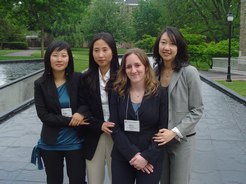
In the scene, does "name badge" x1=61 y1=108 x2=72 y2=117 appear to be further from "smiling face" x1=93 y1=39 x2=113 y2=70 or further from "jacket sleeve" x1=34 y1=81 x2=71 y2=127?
"smiling face" x1=93 y1=39 x2=113 y2=70

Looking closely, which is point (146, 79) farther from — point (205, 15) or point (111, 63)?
point (205, 15)

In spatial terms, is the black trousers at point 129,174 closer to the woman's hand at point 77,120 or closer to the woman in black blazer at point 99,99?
the woman in black blazer at point 99,99

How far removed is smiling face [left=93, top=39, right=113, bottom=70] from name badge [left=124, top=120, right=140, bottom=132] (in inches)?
23.3

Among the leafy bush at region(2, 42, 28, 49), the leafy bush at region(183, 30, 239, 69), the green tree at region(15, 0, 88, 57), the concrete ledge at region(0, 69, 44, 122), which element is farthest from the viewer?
the leafy bush at region(2, 42, 28, 49)

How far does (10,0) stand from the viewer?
3017 cm

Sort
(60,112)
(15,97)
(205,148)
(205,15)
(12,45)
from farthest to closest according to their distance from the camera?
(12,45) < (205,15) < (15,97) < (205,148) < (60,112)

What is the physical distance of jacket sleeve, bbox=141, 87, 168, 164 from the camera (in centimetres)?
282

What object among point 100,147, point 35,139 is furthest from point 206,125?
point 100,147

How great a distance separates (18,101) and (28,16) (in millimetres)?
23015

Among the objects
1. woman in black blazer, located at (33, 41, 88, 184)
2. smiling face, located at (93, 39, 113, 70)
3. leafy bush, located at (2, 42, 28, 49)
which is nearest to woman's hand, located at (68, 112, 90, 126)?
woman in black blazer, located at (33, 41, 88, 184)

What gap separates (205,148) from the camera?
6.26 metres

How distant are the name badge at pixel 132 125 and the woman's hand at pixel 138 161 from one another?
0.64 ft

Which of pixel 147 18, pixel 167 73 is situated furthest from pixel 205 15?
pixel 167 73

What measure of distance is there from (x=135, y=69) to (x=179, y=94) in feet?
1.42
